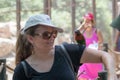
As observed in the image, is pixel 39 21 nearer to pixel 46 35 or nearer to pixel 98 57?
pixel 46 35

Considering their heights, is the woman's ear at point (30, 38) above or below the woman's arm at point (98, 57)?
above

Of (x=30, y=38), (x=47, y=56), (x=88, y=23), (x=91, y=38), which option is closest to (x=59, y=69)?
(x=47, y=56)

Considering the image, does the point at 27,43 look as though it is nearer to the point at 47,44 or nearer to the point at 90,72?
the point at 47,44

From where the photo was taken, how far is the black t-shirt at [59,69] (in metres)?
1.89

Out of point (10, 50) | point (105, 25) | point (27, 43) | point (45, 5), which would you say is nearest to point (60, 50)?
point (27, 43)

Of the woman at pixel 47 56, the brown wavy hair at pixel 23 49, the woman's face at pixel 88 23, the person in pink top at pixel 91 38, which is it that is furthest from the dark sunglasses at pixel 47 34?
the woman's face at pixel 88 23

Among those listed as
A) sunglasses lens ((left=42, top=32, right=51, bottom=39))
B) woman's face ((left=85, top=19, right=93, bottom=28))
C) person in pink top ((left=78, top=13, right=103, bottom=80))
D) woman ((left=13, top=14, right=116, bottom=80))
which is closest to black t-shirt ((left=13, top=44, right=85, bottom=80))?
woman ((left=13, top=14, right=116, bottom=80))

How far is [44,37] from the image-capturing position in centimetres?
190

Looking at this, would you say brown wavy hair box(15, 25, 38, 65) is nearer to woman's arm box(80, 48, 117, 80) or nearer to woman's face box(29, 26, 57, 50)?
woman's face box(29, 26, 57, 50)

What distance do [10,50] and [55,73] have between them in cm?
845

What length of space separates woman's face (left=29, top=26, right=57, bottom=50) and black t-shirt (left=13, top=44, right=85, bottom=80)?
90 mm

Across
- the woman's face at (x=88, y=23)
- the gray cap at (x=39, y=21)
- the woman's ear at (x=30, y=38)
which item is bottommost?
the woman's face at (x=88, y=23)

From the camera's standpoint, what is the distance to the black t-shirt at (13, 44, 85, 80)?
189 cm

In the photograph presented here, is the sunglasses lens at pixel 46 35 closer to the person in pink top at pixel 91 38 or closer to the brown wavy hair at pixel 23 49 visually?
→ the brown wavy hair at pixel 23 49
